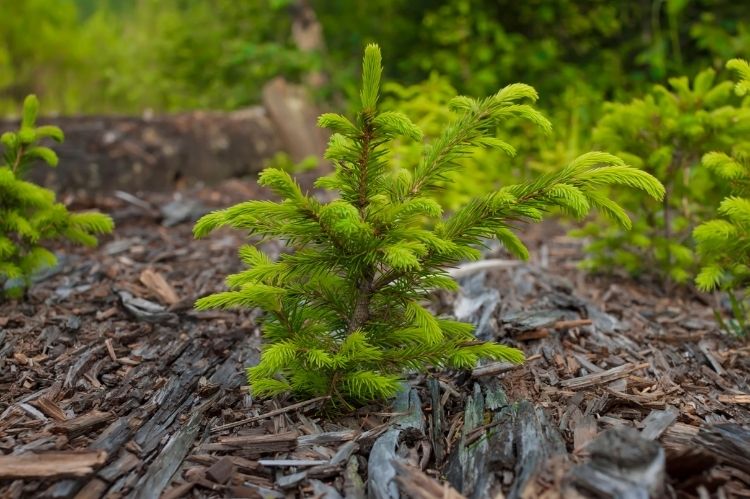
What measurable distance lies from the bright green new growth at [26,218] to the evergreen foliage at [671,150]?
322 centimetres

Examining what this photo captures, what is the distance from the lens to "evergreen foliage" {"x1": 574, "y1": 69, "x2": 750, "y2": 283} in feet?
11.9

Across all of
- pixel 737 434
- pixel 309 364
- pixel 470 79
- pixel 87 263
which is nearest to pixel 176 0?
pixel 470 79

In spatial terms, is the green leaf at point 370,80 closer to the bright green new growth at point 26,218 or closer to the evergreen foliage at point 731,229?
the evergreen foliage at point 731,229

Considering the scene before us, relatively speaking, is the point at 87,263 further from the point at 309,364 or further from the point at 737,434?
the point at 737,434

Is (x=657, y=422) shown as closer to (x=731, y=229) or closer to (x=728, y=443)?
(x=728, y=443)

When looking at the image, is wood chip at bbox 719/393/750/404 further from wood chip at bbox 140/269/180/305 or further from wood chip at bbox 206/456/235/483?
wood chip at bbox 140/269/180/305

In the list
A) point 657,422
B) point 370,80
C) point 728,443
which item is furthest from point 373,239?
point 728,443

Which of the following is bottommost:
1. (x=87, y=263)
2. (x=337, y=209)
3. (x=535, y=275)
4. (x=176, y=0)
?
(x=535, y=275)

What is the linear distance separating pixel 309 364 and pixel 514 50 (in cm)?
693

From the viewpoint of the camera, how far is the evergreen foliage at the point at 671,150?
362 cm

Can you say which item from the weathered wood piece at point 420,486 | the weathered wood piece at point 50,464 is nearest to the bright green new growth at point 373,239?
the weathered wood piece at point 420,486

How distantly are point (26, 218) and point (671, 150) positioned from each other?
3.92m

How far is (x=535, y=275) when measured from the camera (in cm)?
418

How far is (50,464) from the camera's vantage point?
196cm
